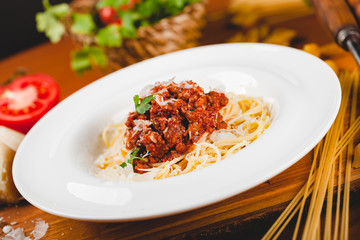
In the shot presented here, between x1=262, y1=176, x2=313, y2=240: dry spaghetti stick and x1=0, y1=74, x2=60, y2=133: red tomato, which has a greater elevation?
x1=0, y1=74, x2=60, y2=133: red tomato

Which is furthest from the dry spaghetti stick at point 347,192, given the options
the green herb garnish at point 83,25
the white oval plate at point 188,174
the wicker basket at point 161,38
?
the green herb garnish at point 83,25

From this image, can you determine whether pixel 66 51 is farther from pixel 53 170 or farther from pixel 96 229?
pixel 96 229

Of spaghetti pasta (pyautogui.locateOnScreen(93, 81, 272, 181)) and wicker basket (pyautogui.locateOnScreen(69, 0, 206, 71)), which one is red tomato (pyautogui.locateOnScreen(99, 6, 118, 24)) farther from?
spaghetti pasta (pyautogui.locateOnScreen(93, 81, 272, 181))

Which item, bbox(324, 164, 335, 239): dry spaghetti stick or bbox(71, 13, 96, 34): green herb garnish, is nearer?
bbox(324, 164, 335, 239): dry spaghetti stick

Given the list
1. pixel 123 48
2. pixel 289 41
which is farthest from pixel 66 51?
pixel 289 41

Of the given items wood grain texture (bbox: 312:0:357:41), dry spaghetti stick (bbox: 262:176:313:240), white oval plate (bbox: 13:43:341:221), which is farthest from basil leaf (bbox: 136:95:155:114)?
wood grain texture (bbox: 312:0:357:41)

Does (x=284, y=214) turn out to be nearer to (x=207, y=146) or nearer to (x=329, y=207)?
(x=329, y=207)

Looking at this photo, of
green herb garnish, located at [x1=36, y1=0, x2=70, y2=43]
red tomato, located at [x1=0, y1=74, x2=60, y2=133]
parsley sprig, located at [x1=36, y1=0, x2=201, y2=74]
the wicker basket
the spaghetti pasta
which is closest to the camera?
the spaghetti pasta

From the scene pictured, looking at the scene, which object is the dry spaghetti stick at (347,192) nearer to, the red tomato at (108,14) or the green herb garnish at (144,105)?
the green herb garnish at (144,105)
